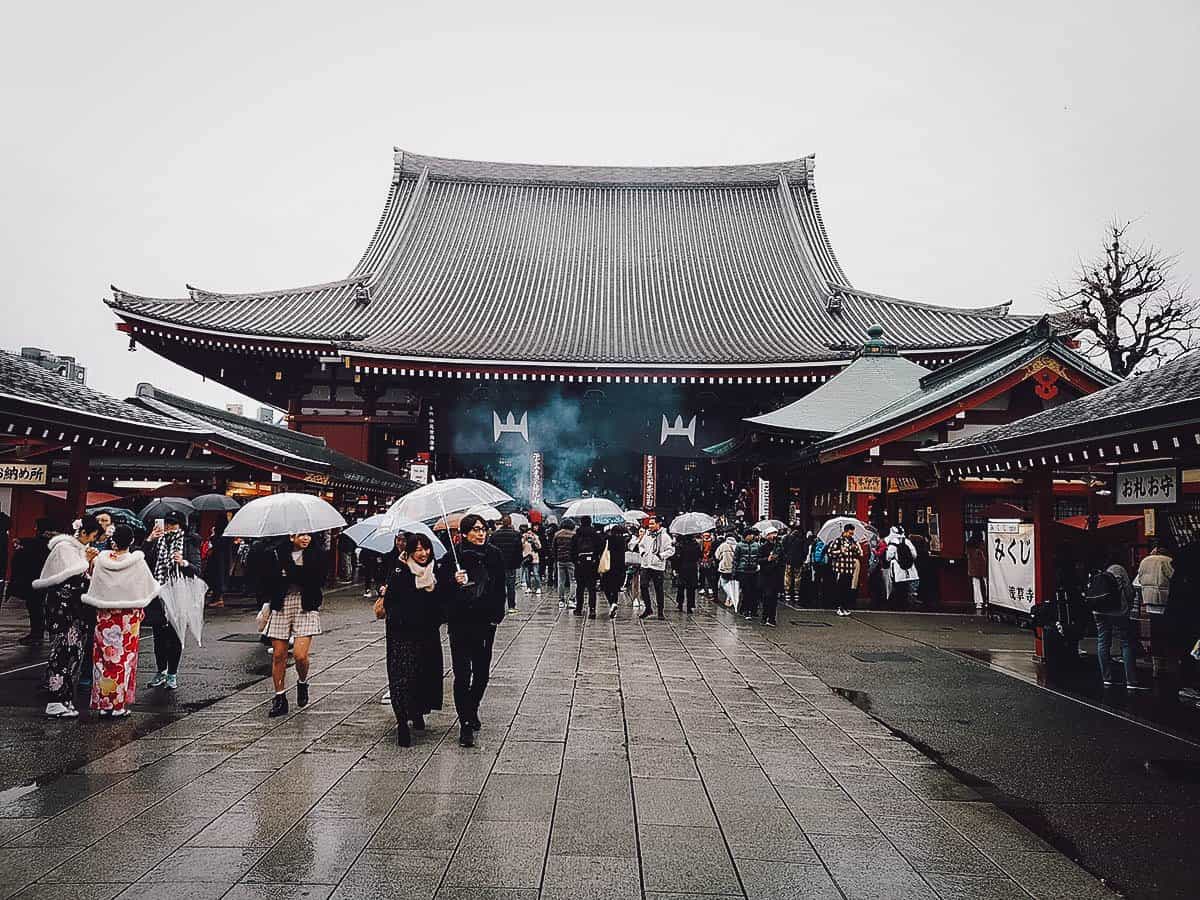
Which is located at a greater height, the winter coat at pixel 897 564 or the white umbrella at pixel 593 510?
the white umbrella at pixel 593 510

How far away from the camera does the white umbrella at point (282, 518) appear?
732 cm

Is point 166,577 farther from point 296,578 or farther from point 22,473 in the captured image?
point 22,473

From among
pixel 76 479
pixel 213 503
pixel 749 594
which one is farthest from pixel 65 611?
pixel 749 594

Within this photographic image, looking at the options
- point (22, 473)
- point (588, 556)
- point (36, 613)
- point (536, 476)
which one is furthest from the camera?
point (536, 476)

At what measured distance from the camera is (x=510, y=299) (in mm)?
27969

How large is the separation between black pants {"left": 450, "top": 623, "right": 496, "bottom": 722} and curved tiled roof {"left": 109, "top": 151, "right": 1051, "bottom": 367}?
16583 millimetres

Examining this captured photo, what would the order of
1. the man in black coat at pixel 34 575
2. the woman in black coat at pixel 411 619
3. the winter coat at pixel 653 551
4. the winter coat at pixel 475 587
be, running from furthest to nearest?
1. the winter coat at pixel 653 551
2. the man in black coat at pixel 34 575
3. the woman in black coat at pixel 411 619
4. the winter coat at pixel 475 587

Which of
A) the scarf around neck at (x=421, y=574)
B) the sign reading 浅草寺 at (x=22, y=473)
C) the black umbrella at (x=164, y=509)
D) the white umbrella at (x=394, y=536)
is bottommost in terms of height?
the scarf around neck at (x=421, y=574)

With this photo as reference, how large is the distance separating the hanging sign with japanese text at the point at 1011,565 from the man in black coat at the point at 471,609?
28.3 feet

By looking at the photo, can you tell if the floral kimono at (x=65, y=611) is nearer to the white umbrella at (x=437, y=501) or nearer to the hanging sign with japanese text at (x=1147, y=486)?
the white umbrella at (x=437, y=501)

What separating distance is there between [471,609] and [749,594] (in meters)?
10.3

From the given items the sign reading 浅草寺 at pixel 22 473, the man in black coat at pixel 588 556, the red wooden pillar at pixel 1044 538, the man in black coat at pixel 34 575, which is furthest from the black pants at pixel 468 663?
the sign reading 浅草寺 at pixel 22 473

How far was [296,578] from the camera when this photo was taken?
7387 millimetres

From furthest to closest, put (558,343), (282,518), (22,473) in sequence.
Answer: (558,343) < (22,473) < (282,518)
